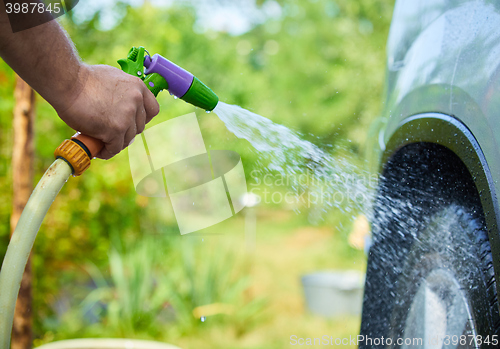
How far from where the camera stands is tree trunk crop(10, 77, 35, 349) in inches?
90.0

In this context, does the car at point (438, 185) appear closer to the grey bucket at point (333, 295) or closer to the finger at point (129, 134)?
the finger at point (129, 134)

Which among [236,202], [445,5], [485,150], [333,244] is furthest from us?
[333,244]

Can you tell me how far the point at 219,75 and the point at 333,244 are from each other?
441cm

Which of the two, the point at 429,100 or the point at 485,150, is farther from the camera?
the point at 429,100

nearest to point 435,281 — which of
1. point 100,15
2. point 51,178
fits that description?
point 51,178

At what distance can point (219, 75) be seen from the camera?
9445 mm

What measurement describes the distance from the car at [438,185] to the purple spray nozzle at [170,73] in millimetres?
755

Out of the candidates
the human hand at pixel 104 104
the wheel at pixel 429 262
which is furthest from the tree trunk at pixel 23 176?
the wheel at pixel 429 262

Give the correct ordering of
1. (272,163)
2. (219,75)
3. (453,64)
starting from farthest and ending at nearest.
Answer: (219,75)
(272,163)
(453,64)

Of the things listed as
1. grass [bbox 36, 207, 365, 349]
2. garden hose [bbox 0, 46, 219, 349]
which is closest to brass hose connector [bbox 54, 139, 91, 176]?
garden hose [bbox 0, 46, 219, 349]

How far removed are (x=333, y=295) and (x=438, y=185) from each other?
3.41 metres

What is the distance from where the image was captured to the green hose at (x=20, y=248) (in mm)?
957

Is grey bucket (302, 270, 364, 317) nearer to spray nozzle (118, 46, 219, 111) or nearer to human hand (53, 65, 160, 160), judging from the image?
spray nozzle (118, 46, 219, 111)

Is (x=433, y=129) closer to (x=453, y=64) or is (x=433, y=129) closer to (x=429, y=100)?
(x=429, y=100)
